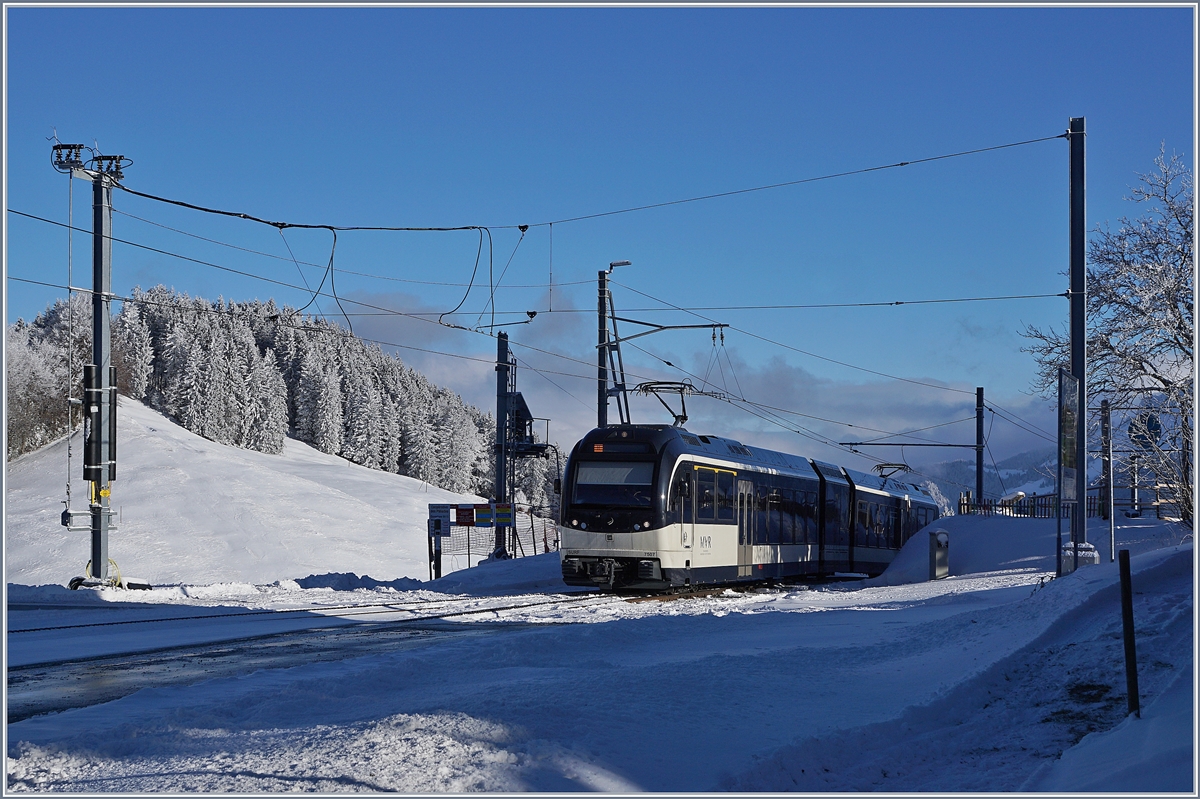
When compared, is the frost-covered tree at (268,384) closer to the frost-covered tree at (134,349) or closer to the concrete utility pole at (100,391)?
the frost-covered tree at (134,349)

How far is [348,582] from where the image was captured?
24.9 metres

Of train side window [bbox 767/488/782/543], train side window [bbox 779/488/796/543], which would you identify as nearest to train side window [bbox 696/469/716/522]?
train side window [bbox 767/488/782/543]

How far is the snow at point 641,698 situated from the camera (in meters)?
6.27

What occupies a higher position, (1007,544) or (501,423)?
(501,423)

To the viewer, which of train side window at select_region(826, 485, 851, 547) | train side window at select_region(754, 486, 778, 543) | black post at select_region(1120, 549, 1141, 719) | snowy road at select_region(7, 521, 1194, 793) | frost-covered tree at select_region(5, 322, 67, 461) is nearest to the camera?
snowy road at select_region(7, 521, 1194, 793)

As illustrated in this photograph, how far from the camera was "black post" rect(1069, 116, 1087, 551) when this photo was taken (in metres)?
17.2

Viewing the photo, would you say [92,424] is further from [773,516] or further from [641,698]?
[641,698]

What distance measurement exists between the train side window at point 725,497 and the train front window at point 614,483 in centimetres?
235

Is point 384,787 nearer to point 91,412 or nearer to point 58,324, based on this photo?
point 91,412

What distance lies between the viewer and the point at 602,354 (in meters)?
30.0

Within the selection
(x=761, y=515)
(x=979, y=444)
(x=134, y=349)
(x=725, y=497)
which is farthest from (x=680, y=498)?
(x=134, y=349)

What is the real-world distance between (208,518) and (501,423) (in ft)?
138

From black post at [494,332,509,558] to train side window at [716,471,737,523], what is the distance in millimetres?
10438

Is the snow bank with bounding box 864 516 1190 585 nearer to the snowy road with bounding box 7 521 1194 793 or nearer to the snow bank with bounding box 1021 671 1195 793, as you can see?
the snowy road with bounding box 7 521 1194 793
